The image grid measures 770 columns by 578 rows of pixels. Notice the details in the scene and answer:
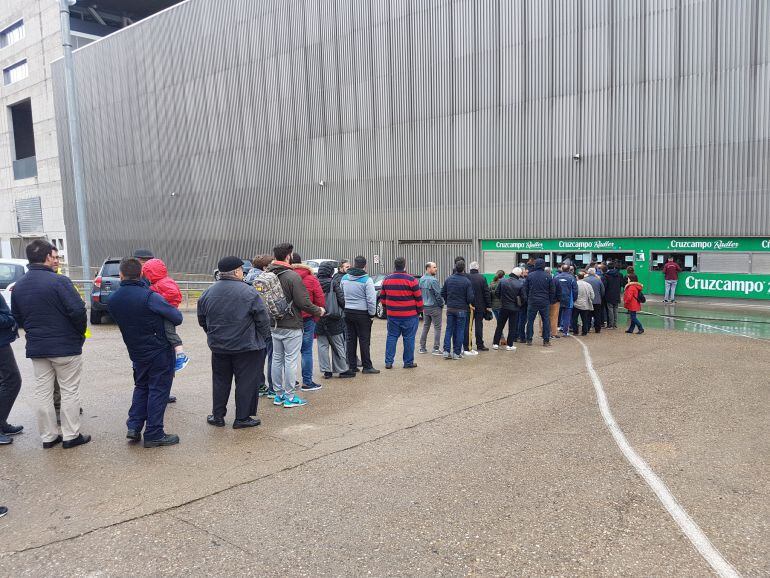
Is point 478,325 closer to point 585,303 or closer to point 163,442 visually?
point 585,303

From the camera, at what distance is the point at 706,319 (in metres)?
17.1

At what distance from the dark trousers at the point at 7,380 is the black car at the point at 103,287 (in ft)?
32.6

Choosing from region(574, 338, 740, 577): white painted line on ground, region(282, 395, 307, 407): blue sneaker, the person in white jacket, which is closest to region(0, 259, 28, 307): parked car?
region(282, 395, 307, 407): blue sneaker

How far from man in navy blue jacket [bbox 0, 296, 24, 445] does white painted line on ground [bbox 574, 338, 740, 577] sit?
6066mm

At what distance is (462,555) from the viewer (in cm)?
377

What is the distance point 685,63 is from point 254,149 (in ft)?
73.0

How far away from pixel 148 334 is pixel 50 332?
0.88 metres

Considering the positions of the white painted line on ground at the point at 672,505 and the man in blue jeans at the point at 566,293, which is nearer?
the white painted line on ground at the point at 672,505

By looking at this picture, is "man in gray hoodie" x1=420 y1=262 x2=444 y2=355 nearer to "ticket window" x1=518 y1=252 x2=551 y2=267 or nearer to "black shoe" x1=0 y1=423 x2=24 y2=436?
"black shoe" x1=0 y1=423 x2=24 y2=436

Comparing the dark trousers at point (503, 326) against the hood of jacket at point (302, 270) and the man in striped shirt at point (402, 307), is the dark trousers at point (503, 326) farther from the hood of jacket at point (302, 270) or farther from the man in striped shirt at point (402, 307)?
the hood of jacket at point (302, 270)

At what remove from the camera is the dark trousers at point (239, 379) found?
6465mm

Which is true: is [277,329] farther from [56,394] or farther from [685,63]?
[685,63]

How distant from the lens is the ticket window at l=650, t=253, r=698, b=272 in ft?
67.4

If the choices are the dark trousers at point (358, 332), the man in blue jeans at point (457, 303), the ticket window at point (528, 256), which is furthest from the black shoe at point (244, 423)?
the ticket window at point (528, 256)
